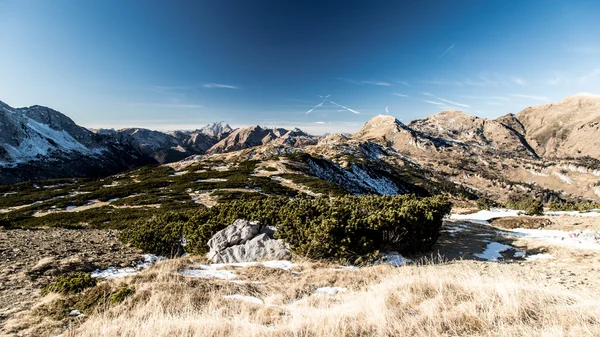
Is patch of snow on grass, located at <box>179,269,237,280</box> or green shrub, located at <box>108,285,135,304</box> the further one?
patch of snow on grass, located at <box>179,269,237,280</box>

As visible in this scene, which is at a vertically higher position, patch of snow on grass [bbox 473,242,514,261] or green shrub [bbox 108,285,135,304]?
green shrub [bbox 108,285,135,304]

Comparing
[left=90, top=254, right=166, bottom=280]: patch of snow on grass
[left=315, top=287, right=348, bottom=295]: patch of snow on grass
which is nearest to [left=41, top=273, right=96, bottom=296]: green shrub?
[left=90, top=254, right=166, bottom=280]: patch of snow on grass

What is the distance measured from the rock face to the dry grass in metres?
5.78

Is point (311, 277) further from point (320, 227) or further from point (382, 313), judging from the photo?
point (382, 313)

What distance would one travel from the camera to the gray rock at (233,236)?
14.9 m

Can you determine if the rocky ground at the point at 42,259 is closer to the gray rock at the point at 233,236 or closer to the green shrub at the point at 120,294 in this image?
the green shrub at the point at 120,294

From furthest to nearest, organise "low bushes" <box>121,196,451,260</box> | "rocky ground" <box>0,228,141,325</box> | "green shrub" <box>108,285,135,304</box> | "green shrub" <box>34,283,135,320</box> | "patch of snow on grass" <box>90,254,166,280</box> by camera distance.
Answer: "low bushes" <box>121,196,451,260</box>, "patch of snow on grass" <box>90,254,166,280</box>, "rocky ground" <box>0,228,141,325</box>, "green shrub" <box>108,285,135,304</box>, "green shrub" <box>34,283,135,320</box>

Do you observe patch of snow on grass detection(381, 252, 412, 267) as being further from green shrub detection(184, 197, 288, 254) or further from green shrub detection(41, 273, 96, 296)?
green shrub detection(41, 273, 96, 296)

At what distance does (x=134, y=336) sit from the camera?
4828 millimetres

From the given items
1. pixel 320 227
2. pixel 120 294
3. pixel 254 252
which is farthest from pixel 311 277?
pixel 120 294

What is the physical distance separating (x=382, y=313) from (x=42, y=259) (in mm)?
15927

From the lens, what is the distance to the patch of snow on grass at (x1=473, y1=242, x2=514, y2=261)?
17108mm

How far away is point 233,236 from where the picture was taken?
15203 mm

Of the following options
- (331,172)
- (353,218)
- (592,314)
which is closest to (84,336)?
(592,314)
